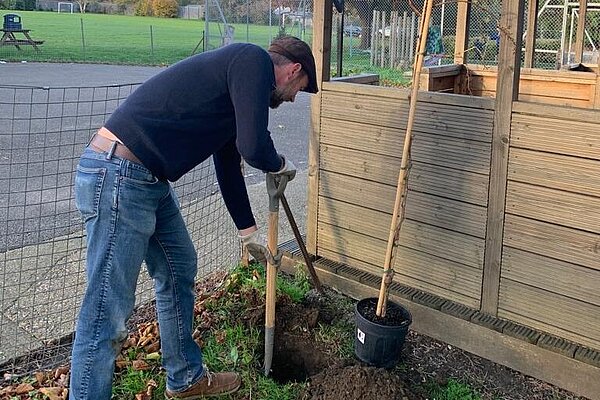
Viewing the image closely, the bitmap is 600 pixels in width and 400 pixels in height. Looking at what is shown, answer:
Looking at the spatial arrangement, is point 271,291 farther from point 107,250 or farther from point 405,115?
point 405,115

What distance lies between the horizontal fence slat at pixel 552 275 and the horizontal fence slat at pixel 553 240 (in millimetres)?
31

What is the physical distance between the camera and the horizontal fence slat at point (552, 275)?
310cm

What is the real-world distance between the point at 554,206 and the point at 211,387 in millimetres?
1805

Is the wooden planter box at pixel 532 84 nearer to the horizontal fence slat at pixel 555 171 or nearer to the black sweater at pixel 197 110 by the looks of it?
the horizontal fence slat at pixel 555 171

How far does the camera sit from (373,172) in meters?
3.84

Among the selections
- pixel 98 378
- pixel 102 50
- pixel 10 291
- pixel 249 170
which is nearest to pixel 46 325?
pixel 10 291

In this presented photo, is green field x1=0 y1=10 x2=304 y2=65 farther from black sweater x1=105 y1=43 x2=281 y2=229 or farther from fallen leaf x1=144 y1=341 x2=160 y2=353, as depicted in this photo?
black sweater x1=105 y1=43 x2=281 y2=229

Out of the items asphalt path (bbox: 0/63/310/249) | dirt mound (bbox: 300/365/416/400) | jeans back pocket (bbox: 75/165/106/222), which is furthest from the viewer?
asphalt path (bbox: 0/63/310/249)

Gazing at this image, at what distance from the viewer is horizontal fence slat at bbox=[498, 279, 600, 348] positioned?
3.14 metres

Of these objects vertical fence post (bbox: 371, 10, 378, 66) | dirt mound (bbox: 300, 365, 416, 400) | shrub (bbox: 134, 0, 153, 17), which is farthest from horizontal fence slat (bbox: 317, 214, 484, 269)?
shrub (bbox: 134, 0, 153, 17)

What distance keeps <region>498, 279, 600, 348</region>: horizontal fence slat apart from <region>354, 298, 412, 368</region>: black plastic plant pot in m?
0.55

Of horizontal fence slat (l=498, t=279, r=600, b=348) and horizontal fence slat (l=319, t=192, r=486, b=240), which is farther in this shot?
horizontal fence slat (l=319, t=192, r=486, b=240)

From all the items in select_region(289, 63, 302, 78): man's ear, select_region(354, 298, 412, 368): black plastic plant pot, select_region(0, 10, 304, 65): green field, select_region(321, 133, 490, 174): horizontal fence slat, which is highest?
select_region(0, 10, 304, 65): green field

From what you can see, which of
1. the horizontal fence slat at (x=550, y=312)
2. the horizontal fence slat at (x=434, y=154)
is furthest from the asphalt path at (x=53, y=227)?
the horizontal fence slat at (x=550, y=312)
